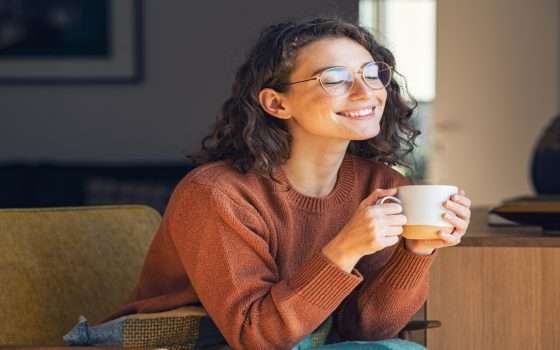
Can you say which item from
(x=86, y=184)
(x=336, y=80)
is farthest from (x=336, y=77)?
(x=86, y=184)

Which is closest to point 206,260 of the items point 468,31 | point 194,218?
point 194,218

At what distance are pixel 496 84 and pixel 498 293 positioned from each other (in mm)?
4050

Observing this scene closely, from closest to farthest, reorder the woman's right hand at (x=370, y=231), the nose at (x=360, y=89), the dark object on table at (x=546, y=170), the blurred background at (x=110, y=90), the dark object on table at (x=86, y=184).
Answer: the woman's right hand at (x=370, y=231)
the nose at (x=360, y=89)
the dark object on table at (x=546, y=170)
the dark object on table at (x=86, y=184)
the blurred background at (x=110, y=90)

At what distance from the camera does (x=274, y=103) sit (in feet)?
6.42

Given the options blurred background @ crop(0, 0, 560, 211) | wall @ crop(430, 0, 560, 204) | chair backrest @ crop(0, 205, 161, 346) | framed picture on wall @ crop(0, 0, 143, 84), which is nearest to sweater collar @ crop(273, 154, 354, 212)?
chair backrest @ crop(0, 205, 161, 346)

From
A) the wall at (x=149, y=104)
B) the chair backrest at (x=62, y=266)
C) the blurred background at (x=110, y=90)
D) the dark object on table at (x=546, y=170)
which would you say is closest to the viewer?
the chair backrest at (x=62, y=266)

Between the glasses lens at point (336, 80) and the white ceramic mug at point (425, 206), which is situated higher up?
the glasses lens at point (336, 80)

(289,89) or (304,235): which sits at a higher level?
(289,89)

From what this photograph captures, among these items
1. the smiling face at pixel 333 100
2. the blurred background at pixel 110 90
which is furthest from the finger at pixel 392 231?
the blurred background at pixel 110 90

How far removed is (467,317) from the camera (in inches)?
80.5

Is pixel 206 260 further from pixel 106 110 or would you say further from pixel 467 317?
pixel 106 110

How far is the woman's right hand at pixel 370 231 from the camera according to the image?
169cm

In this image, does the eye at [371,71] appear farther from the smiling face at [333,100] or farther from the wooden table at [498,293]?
the wooden table at [498,293]

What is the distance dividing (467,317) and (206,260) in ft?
1.72
